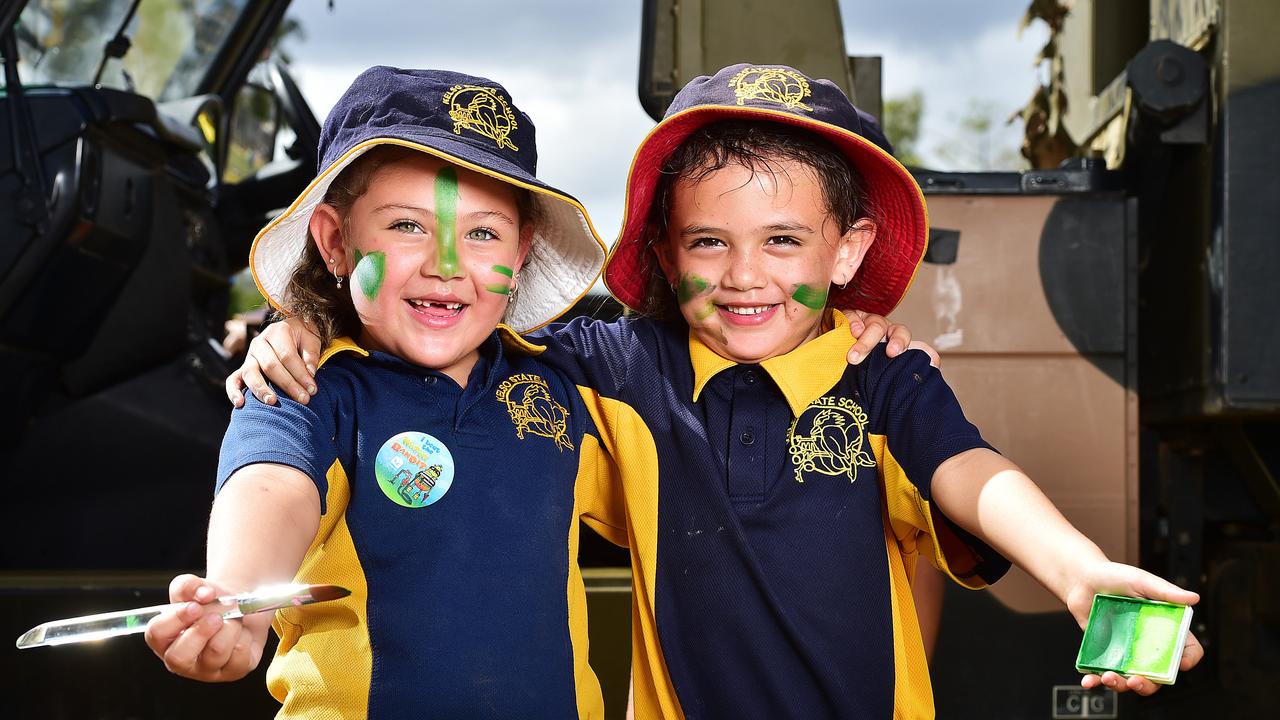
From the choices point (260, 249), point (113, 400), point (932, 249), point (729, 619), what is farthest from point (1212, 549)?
point (113, 400)

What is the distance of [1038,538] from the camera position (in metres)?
1.29

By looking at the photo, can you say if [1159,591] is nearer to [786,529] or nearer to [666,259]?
[786,529]

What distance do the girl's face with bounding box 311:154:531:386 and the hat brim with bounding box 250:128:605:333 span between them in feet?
0.13

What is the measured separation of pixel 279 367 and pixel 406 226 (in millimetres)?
234

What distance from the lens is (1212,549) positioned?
2273mm

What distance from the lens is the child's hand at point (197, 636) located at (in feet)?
3.06

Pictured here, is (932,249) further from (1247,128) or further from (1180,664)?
(1180,664)

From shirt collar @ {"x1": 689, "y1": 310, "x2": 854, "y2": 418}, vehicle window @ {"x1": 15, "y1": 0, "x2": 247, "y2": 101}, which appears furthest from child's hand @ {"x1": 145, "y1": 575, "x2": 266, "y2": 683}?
vehicle window @ {"x1": 15, "y1": 0, "x2": 247, "y2": 101}

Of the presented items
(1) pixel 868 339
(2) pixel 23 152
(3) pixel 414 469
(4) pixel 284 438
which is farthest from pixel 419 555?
(2) pixel 23 152

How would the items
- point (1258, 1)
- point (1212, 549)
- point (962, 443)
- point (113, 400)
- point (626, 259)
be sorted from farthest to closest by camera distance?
point (113, 400) → point (1212, 549) → point (1258, 1) → point (626, 259) → point (962, 443)

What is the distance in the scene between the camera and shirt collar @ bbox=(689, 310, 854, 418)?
158 centimetres

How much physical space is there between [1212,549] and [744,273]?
127 cm

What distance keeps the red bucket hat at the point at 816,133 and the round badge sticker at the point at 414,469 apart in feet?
1.57

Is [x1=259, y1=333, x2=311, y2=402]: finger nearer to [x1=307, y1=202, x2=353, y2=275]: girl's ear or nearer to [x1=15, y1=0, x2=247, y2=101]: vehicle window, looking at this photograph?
[x1=307, y1=202, x2=353, y2=275]: girl's ear
